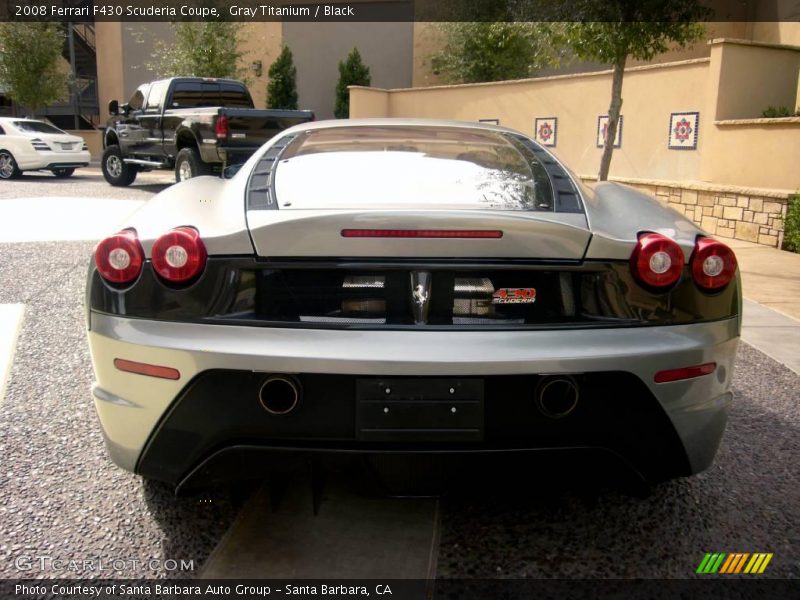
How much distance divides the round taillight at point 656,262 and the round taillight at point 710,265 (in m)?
0.09

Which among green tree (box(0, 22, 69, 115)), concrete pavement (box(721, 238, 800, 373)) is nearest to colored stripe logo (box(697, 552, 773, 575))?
concrete pavement (box(721, 238, 800, 373))

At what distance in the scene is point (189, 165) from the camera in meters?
12.9

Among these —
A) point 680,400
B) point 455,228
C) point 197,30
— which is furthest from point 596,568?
point 197,30

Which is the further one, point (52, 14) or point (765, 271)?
point (52, 14)

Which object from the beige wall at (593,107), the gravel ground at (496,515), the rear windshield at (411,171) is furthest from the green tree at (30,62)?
the rear windshield at (411,171)

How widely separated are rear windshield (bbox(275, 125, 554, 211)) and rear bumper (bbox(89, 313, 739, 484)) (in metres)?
0.47

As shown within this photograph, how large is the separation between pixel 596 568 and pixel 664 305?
0.87 meters

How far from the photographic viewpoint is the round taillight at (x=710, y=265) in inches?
98.2

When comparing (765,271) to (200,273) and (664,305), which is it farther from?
(200,273)

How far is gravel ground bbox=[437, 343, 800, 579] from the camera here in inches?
98.8

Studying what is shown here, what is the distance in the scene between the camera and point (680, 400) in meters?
2.41

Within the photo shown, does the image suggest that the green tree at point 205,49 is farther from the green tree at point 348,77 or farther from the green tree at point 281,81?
the green tree at point 348,77

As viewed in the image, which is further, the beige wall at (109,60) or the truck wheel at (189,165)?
the beige wall at (109,60)

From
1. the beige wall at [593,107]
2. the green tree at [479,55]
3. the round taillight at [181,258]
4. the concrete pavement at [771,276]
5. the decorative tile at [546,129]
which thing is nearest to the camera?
the round taillight at [181,258]
